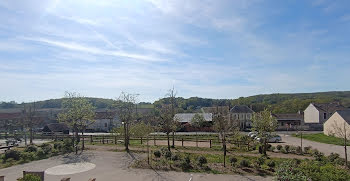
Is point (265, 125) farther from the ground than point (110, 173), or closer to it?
farther from the ground

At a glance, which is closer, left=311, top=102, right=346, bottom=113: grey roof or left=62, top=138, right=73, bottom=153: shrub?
left=62, top=138, right=73, bottom=153: shrub

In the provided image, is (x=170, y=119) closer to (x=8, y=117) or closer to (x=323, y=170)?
(x=323, y=170)

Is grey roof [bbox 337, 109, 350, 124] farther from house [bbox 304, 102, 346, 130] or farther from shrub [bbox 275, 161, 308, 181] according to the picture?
shrub [bbox 275, 161, 308, 181]

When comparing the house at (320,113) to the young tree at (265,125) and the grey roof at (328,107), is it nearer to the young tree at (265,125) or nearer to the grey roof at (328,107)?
the grey roof at (328,107)

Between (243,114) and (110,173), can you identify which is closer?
Result: (110,173)

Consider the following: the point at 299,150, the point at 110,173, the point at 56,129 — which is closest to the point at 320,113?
the point at 299,150

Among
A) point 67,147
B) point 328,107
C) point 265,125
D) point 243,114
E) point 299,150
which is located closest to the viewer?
point 265,125

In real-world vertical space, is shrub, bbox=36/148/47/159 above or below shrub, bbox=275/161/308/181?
below

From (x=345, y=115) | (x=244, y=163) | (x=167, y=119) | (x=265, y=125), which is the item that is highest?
(x=167, y=119)

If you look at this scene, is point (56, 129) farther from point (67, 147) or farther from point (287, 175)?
point (287, 175)

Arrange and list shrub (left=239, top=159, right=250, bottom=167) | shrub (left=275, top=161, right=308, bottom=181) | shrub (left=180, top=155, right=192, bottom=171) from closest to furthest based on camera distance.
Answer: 1. shrub (left=275, top=161, right=308, bottom=181)
2. shrub (left=239, top=159, right=250, bottom=167)
3. shrub (left=180, top=155, right=192, bottom=171)

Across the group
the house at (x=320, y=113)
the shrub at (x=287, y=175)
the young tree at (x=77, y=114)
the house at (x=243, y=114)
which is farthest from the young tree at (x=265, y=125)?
the house at (x=320, y=113)

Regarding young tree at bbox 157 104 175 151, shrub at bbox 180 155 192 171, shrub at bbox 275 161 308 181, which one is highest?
young tree at bbox 157 104 175 151

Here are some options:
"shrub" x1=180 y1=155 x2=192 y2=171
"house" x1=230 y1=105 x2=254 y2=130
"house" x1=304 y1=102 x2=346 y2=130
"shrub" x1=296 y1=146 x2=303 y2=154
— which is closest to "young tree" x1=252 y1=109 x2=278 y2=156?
"shrub" x1=296 y1=146 x2=303 y2=154
